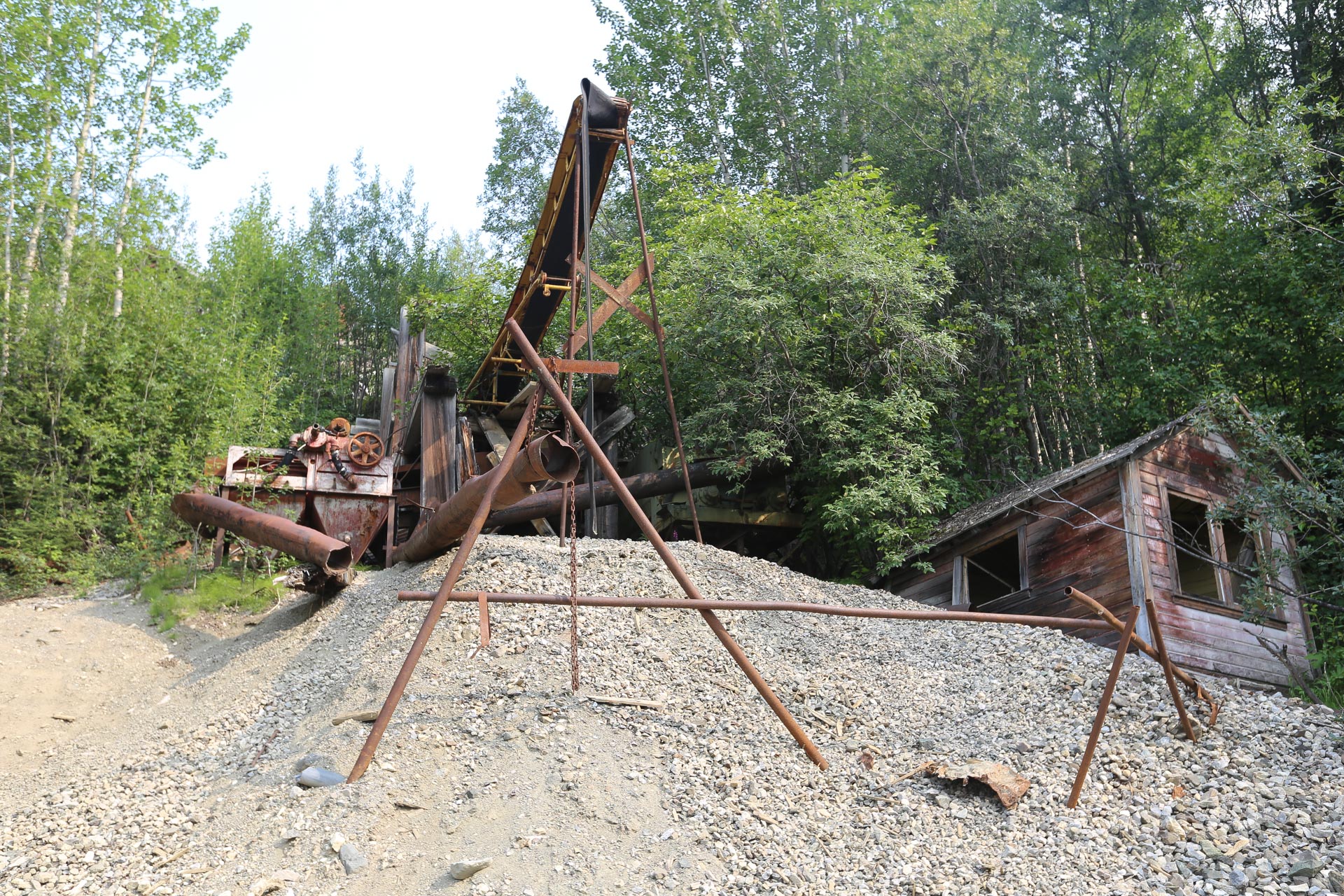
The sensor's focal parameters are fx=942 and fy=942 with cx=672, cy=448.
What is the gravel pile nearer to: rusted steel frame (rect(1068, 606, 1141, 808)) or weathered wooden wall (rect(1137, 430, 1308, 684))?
rusted steel frame (rect(1068, 606, 1141, 808))

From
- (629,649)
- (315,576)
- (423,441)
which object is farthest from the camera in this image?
(423,441)

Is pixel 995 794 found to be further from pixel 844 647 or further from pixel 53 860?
pixel 53 860

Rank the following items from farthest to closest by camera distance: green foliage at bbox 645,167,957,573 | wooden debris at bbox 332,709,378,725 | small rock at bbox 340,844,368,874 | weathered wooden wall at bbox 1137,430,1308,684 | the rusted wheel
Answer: green foliage at bbox 645,167,957,573 → the rusted wheel → weathered wooden wall at bbox 1137,430,1308,684 → wooden debris at bbox 332,709,378,725 → small rock at bbox 340,844,368,874

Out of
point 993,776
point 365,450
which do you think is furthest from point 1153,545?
point 365,450

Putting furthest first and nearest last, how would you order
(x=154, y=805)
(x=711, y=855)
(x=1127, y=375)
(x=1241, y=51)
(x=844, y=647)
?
(x=1241, y=51) < (x=1127, y=375) < (x=844, y=647) < (x=154, y=805) < (x=711, y=855)

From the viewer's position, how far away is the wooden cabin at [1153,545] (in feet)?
29.0

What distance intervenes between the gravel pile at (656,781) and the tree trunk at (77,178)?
801 centimetres

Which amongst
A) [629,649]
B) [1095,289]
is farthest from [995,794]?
[1095,289]

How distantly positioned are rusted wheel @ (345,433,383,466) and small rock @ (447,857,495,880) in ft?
25.2

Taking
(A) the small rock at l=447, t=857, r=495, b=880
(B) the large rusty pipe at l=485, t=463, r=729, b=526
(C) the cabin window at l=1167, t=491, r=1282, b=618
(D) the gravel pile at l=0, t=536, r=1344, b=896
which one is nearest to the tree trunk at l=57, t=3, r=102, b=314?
(B) the large rusty pipe at l=485, t=463, r=729, b=526

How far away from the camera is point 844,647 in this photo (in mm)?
8406

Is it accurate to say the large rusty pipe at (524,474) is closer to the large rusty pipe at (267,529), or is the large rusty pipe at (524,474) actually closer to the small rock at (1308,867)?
the large rusty pipe at (267,529)

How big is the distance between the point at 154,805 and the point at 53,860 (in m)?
0.60

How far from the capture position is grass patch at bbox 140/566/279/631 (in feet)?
31.5
